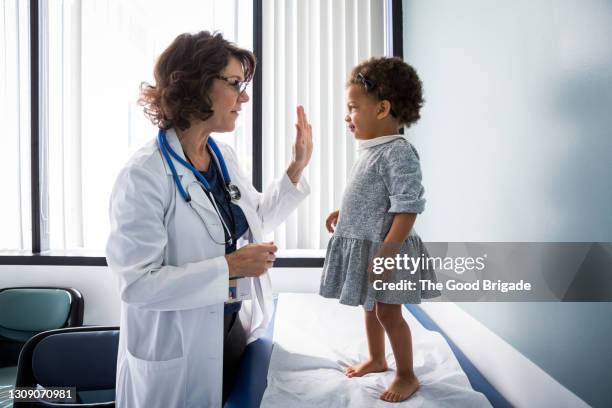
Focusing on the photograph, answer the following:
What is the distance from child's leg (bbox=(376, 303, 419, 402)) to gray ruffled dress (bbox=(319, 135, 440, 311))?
42mm

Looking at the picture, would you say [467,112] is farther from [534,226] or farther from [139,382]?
[139,382]

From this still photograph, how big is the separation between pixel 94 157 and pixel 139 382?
2.21m

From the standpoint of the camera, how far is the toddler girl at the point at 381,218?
1.23 meters

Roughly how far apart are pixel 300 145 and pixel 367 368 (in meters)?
0.84

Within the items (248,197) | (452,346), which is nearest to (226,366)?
(248,197)

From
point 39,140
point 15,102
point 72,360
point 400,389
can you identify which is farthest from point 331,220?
point 15,102

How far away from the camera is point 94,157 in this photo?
3.01m

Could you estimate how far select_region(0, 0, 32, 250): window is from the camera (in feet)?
9.95

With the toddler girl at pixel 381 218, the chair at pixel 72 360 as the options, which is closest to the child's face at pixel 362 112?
the toddler girl at pixel 381 218

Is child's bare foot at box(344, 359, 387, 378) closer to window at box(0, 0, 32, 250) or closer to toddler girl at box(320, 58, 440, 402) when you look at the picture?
toddler girl at box(320, 58, 440, 402)

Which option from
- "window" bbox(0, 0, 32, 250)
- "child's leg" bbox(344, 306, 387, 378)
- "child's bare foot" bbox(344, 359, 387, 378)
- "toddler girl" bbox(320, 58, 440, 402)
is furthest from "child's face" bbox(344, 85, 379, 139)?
"window" bbox(0, 0, 32, 250)

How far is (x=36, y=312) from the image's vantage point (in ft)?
8.25

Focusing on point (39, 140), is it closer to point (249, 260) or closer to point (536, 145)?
point (249, 260)

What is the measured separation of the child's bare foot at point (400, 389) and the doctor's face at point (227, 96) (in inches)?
39.8
